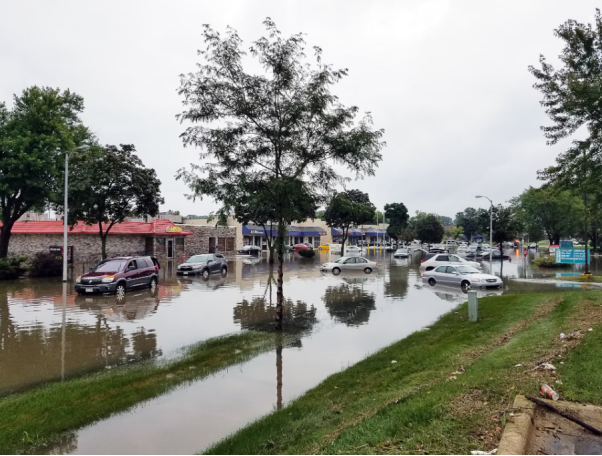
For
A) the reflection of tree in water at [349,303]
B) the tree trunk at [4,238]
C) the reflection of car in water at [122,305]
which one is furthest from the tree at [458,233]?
the reflection of car in water at [122,305]

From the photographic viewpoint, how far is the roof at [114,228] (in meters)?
37.2

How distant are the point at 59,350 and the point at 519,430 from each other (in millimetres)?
9740

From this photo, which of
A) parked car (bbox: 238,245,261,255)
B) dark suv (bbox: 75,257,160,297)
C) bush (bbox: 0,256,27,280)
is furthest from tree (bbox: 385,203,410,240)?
bush (bbox: 0,256,27,280)

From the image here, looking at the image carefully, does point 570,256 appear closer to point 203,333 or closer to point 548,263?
point 548,263

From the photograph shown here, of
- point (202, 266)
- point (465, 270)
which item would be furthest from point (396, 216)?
point (465, 270)

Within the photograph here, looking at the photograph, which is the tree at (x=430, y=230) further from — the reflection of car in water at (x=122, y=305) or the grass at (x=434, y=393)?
the grass at (x=434, y=393)

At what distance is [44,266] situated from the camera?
26141mm

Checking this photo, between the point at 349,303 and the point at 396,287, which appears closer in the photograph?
the point at 349,303

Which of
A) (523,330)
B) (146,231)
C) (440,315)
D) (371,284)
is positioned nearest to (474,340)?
(523,330)

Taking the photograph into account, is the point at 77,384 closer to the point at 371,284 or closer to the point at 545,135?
the point at 545,135

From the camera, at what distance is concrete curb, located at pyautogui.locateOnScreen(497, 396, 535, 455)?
3.76 meters

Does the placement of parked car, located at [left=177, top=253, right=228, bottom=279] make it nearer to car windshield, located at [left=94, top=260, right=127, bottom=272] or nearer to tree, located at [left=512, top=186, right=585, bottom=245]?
car windshield, located at [left=94, top=260, right=127, bottom=272]

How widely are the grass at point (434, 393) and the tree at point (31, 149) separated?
80.9 feet

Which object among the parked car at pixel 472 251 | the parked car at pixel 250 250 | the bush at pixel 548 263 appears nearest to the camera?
the bush at pixel 548 263
